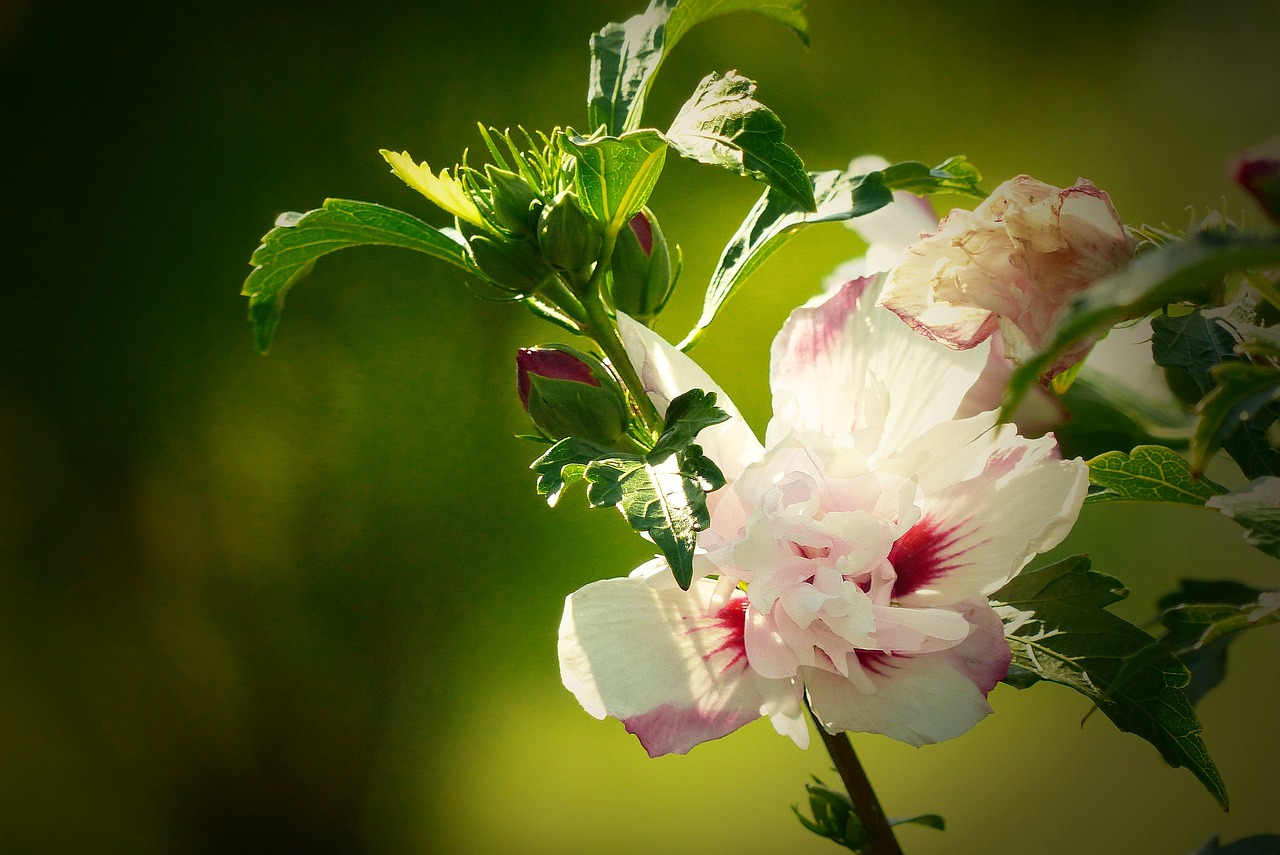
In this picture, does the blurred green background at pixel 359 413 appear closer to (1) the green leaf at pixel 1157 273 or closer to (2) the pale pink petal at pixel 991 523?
(2) the pale pink petal at pixel 991 523

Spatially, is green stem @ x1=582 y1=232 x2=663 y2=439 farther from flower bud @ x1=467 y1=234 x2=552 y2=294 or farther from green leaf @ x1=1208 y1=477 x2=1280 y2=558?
green leaf @ x1=1208 y1=477 x2=1280 y2=558

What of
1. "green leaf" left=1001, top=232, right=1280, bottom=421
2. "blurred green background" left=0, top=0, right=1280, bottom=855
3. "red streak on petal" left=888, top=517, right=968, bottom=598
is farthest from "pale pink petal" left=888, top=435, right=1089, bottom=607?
"blurred green background" left=0, top=0, right=1280, bottom=855

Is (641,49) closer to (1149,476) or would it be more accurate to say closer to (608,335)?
(608,335)

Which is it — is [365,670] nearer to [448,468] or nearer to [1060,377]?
[448,468]

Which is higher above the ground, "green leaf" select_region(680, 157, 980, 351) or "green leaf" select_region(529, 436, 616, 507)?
"green leaf" select_region(680, 157, 980, 351)

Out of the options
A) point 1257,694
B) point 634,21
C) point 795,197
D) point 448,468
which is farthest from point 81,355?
point 1257,694

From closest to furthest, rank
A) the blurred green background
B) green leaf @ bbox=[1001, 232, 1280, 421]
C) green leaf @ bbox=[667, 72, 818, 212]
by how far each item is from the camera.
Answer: green leaf @ bbox=[1001, 232, 1280, 421] < green leaf @ bbox=[667, 72, 818, 212] < the blurred green background

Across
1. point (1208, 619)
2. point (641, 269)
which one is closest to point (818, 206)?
point (641, 269)
